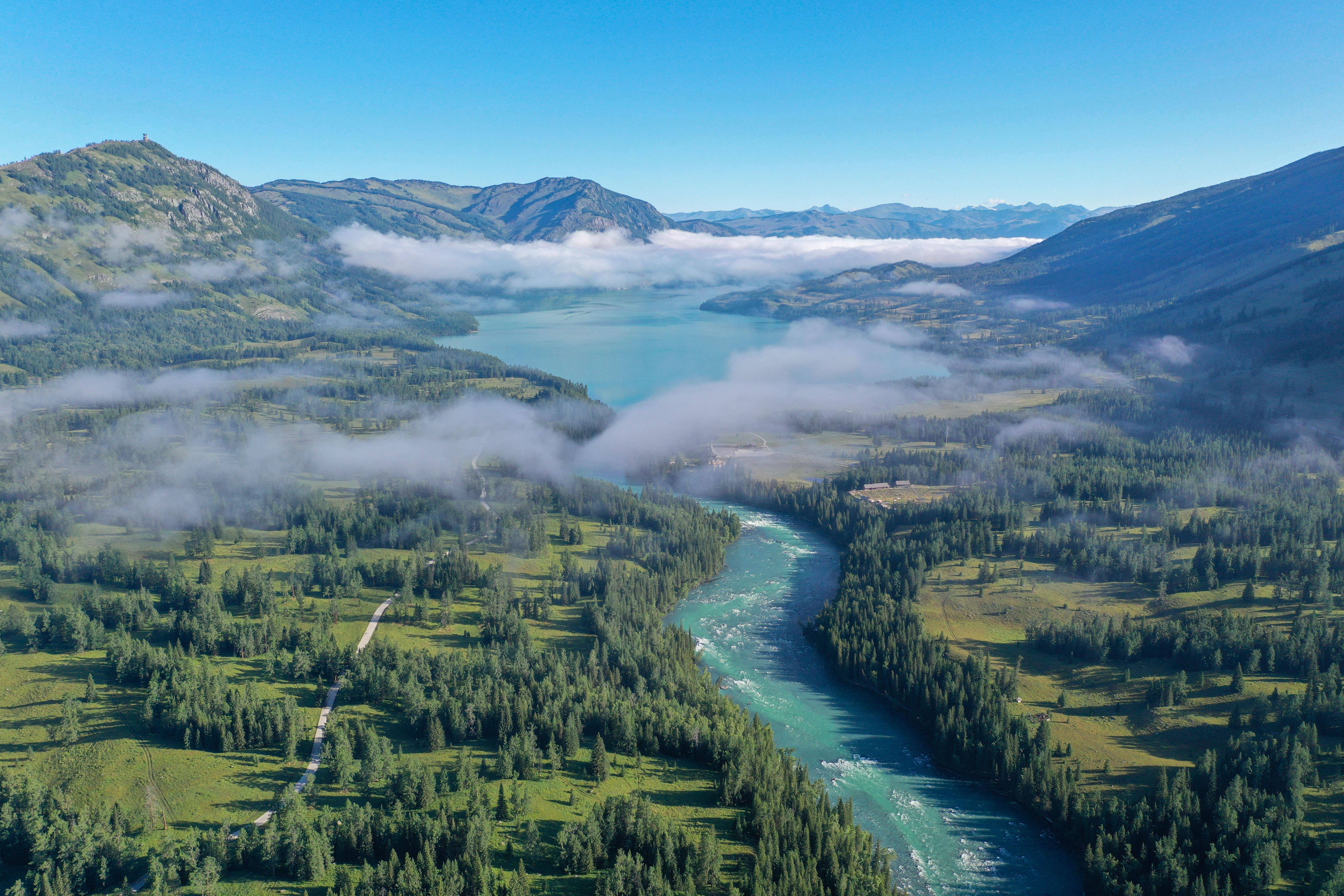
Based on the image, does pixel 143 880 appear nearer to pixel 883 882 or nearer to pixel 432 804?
pixel 432 804

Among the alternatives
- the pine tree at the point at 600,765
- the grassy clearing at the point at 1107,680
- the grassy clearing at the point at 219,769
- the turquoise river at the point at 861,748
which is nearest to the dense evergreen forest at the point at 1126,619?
the grassy clearing at the point at 1107,680

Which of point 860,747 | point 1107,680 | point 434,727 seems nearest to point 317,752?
point 434,727

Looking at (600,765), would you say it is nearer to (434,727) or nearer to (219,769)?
(434,727)

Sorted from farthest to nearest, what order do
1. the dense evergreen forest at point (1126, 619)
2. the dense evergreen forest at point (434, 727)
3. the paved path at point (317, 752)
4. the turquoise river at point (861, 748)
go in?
the turquoise river at point (861, 748) → the dense evergreen forest at point (1126, 619) → the paved path at point (317, 752) → the dense evergreen forest at point (434, 727)

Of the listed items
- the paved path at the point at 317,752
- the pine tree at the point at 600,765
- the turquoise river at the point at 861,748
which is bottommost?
the turquoise river at the point at 861,748

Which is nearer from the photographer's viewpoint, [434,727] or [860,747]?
[434,727]

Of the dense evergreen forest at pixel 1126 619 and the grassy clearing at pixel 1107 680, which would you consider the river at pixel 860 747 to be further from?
the grassy clearing at pixel 1107 680
